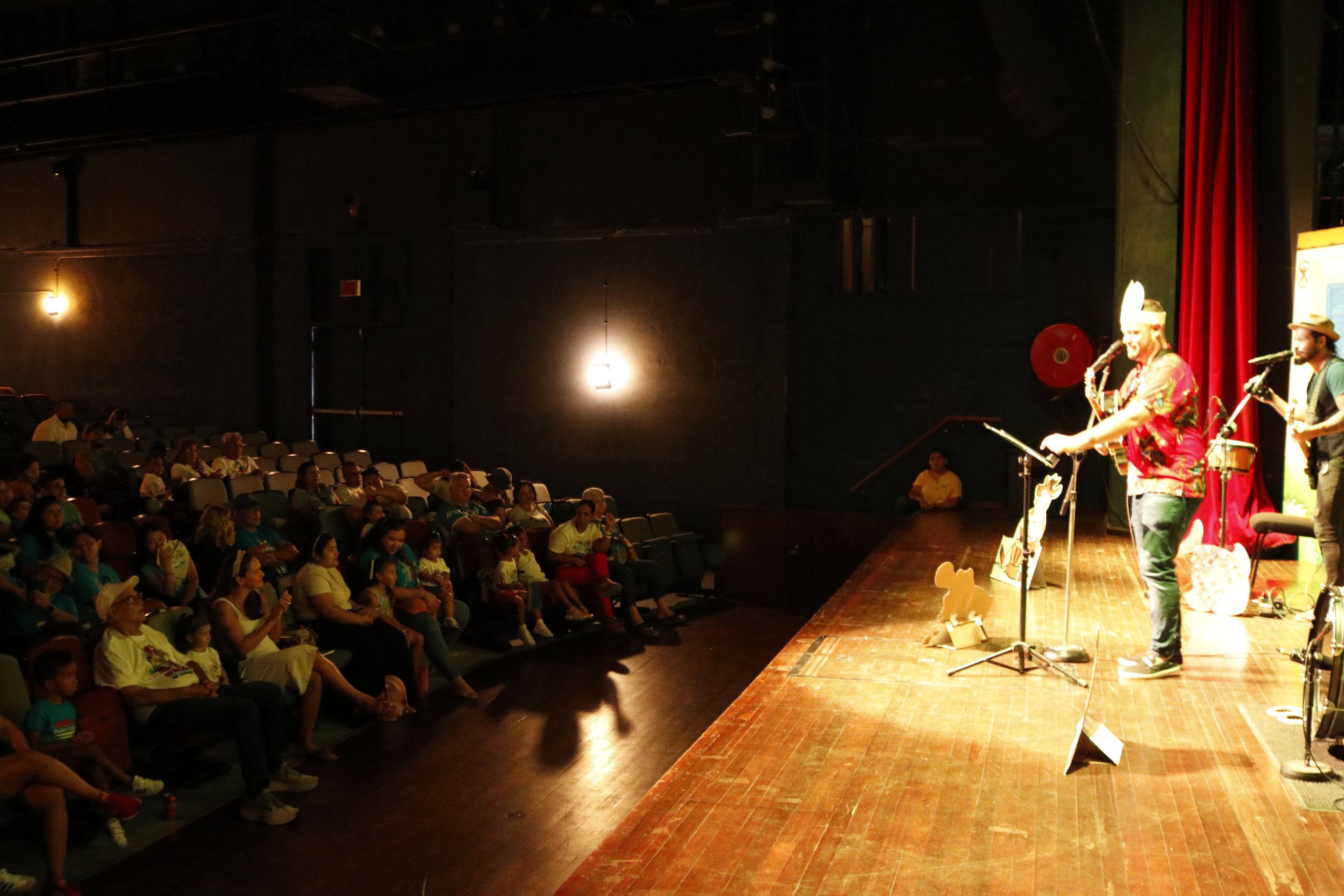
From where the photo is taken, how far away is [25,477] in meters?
7.22

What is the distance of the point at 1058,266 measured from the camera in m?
9.70

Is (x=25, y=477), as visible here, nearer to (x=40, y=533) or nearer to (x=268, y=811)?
(x=40, y=533)

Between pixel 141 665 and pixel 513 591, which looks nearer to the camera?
pixel 141 665

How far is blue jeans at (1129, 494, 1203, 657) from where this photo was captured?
4.12 metres

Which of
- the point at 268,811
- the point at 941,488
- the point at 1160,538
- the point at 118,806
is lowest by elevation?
the point at 268,811

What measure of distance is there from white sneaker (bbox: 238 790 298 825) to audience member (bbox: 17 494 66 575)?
193 centimetres

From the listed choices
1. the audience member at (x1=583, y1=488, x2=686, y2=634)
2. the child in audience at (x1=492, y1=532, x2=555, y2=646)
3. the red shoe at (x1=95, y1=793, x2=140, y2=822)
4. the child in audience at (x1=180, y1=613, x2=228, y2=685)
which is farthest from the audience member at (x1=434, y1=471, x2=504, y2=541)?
the red shoe at (x1=95, y1=793, x2=140, y2=822)

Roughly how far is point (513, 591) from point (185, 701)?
2770mm

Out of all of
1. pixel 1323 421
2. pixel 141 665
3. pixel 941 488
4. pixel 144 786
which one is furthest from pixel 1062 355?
pixel 144 786

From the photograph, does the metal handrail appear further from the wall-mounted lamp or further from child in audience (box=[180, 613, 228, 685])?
the wall-mounted lamp

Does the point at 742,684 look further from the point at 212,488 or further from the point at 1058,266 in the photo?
the point at 1058,266

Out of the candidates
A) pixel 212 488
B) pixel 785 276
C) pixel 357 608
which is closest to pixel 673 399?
pixel 785 276

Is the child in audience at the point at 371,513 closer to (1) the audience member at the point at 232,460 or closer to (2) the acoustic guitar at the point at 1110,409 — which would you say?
(1) the audience member at the point at 232,460

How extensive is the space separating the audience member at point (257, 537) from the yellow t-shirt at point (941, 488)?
16.9 feet
